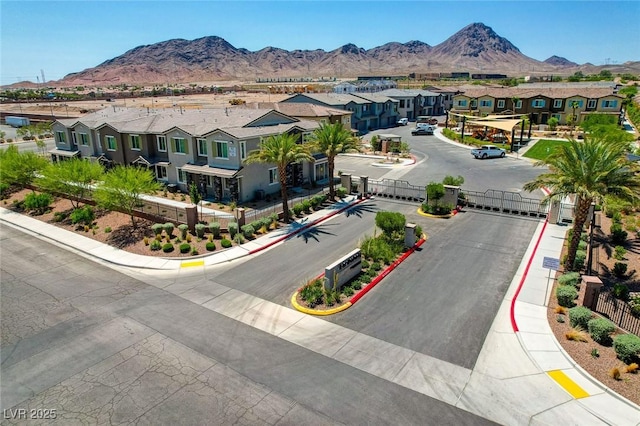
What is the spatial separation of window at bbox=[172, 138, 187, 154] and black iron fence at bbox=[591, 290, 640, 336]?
108ft

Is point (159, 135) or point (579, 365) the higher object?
point (159, 135)

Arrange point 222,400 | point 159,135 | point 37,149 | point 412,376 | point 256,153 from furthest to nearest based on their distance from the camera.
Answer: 1. point 37,149
2. point 159,135
3. point 256,153
4. point 412,376
5. point 222,400

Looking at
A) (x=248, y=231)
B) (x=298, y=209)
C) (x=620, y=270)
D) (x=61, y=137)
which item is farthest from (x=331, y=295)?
(x=61, y=137)

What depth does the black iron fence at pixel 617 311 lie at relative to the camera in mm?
16328

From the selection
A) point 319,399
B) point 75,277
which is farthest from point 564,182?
point 75,277

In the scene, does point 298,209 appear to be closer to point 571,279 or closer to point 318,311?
point 318,311

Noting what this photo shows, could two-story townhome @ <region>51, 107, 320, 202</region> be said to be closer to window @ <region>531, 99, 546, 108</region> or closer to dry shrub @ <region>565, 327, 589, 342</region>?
dry shrub @ <region>565, 327, 589, 342</region>

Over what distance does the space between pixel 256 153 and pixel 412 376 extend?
21355mm

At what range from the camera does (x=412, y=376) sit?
46.2 ft

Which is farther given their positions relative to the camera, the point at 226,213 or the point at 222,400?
the point at 226,213

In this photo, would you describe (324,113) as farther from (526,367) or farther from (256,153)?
(526,367)

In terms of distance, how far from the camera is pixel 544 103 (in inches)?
2945

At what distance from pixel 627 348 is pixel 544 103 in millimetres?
71886

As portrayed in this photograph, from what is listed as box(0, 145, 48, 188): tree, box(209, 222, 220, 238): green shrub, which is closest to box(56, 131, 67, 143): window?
box(0, 145, 48, 188): tree
